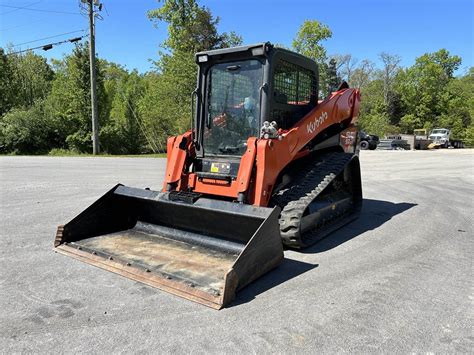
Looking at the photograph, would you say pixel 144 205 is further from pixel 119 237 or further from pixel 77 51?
pixel 77 51

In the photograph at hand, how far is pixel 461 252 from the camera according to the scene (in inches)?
202

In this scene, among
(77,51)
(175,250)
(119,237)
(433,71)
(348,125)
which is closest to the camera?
(175,250)

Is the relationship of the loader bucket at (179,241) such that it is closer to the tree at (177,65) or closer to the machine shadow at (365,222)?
the machine shadow at (365,222)

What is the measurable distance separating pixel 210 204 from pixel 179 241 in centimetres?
79

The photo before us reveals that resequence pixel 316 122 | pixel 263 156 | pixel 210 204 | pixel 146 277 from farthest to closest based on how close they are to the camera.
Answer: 1. pixel 316 122
2. pixel 263 156
3. pixel 210 204
4. pixel 146 277

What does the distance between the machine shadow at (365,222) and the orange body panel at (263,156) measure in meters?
1.03

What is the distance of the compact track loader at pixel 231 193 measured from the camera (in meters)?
4.06

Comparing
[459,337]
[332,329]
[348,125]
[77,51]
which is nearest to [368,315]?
[332,329]

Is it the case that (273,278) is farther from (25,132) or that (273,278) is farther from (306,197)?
(25,132)

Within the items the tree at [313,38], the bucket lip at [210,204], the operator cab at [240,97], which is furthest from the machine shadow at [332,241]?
the tree at [313,38]

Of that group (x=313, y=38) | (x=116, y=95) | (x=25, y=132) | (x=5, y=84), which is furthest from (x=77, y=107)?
(x=313, y=38)

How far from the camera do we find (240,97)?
18.0 ft

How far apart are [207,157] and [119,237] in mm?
1594

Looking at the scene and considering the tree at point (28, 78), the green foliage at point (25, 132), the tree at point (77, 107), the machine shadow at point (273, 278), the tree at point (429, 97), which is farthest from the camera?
the tree at point (429, 97)
